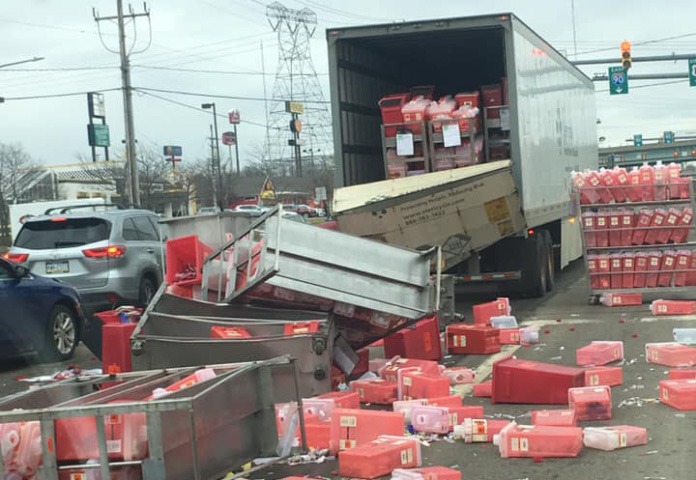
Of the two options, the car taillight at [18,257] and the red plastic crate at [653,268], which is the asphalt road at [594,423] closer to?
the red plastic crate at [653,268]

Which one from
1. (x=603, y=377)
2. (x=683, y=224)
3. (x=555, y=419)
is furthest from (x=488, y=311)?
(x=555, y=419)

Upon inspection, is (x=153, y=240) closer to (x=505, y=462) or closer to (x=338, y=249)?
(x=338, y=249)

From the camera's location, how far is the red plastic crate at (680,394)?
6762 mm

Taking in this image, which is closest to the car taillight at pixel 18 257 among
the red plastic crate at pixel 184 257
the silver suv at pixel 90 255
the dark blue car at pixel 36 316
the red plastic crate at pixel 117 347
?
the silver suv at pixel 90 255

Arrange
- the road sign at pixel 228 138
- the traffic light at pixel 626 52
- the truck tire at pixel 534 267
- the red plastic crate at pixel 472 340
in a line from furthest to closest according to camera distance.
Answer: the road sign at pixel 228 138, the traffic light at pixel 626 52, the truck tire at pixel 534 267, the red plastic crate at pixel 472 340

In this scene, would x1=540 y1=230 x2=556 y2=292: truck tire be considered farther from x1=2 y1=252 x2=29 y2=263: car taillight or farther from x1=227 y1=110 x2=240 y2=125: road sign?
x1=227 y1=110 x2=240 y2=125: road sign

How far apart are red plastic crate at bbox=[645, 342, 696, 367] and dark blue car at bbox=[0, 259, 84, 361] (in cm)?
708

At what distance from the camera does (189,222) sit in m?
9.41

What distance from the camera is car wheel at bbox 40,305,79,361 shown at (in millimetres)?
10984

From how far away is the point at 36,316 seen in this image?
1076 centimetres

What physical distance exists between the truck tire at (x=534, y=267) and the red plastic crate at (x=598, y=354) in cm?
527

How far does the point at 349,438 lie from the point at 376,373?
2491 mm

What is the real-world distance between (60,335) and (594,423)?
724 centimetres

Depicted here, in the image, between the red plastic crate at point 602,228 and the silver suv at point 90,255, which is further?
the red plastic crate at point 602,228
